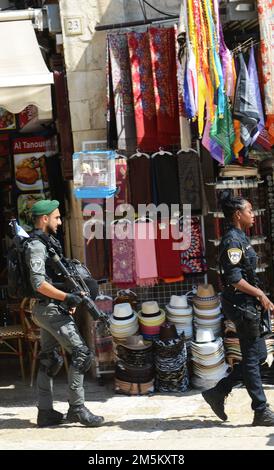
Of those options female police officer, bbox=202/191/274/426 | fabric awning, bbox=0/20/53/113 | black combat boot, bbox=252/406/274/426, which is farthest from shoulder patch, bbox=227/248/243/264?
fabric awning, bbox=0/20/53/113

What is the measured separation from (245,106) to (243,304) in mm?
2103

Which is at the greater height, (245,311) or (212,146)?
(212,146)

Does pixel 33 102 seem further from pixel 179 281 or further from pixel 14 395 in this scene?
pixel 14 395

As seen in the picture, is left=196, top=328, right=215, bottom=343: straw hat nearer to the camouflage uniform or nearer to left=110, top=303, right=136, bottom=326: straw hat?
left=110, top=303, right=136, bottom=326: straw hat

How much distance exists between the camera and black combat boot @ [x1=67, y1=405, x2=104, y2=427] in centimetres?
698

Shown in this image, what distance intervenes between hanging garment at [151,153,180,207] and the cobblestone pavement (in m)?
2.03

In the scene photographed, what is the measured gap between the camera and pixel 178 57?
26.9 feet

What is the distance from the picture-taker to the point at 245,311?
260 inches

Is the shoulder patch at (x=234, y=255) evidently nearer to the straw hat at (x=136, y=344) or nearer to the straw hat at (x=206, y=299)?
the straw hat at (x=206, y=299)

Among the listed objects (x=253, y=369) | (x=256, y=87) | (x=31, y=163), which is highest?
(x=256, y=87)

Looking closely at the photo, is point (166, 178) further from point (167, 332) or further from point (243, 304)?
point (243, 304)

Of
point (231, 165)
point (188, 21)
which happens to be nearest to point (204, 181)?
point (231, 165)

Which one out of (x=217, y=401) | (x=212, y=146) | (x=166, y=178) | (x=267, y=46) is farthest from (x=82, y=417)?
(x=267, y=46)

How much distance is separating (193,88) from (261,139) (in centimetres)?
95
